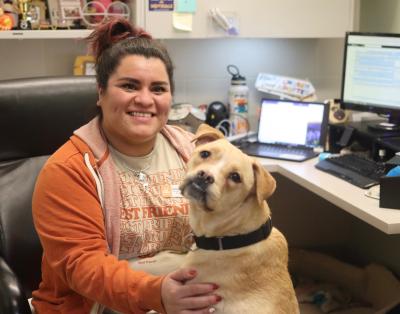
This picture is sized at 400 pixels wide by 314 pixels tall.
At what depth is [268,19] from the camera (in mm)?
2562

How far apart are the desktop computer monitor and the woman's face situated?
123 centimetres

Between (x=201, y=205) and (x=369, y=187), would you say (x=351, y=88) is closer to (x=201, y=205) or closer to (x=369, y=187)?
(x=369, y=187)

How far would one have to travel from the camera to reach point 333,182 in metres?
1.97

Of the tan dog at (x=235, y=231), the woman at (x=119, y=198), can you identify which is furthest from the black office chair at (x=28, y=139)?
the tan dog at (x=235, y=231)

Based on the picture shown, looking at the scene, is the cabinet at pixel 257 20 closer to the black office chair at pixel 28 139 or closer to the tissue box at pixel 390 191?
the black office chair at pixel 28 139

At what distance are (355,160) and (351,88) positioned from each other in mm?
477

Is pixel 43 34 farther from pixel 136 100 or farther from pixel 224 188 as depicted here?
pixel 224 188

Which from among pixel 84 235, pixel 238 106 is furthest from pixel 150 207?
pixel 238 106

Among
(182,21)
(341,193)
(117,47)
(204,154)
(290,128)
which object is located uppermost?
(182,21)

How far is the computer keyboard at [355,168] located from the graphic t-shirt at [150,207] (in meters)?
0.71

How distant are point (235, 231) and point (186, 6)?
1408 millimetres

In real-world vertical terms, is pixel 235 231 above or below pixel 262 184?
below

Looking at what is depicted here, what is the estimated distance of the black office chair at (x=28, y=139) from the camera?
1695mm

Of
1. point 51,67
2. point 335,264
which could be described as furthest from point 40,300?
point 335,264
